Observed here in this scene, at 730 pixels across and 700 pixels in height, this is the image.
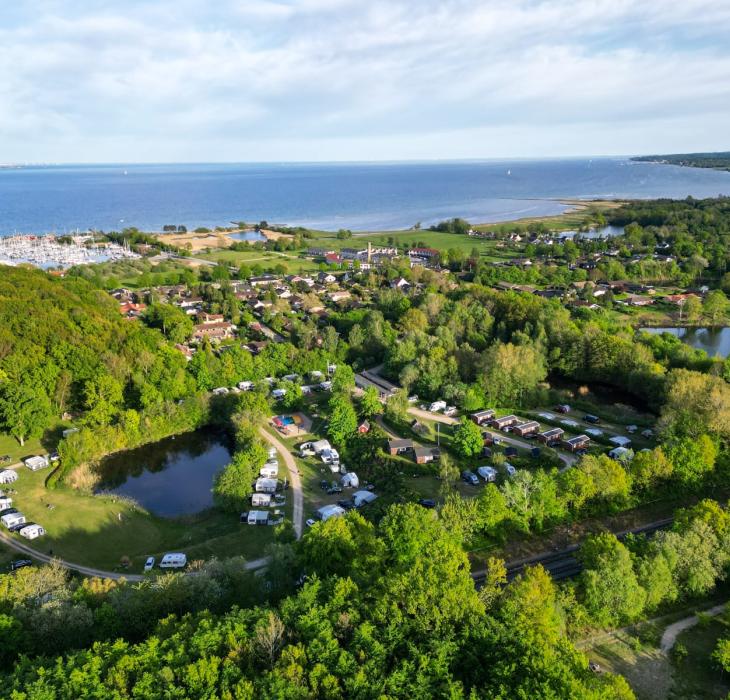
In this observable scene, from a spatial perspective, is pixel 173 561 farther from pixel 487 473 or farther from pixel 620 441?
pixel 620 441

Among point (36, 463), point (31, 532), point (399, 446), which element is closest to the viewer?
point (31, 532)

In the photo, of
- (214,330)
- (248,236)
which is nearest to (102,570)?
(214,330)

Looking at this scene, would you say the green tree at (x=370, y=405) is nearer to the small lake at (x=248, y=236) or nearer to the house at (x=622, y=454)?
the house at (x=622, y=454)

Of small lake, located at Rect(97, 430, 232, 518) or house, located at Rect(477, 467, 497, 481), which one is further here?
small lake, located at Rect(97, 430, 232, 518)

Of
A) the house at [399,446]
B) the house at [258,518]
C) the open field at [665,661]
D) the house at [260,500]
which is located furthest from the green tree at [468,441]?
the open field at [665,661]

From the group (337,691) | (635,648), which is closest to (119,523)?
(337,691)

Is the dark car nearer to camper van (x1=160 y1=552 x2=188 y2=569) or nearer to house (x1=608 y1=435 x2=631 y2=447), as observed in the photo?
camper van (x1=160 y1=552 x2=188 y2=569)

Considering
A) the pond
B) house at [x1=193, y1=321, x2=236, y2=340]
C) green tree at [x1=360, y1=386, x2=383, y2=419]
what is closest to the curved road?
green tree at [x1=360, y1=386, x2=383, y2=419]
